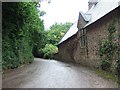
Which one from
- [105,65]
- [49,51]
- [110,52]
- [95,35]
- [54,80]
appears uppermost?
[95,35]

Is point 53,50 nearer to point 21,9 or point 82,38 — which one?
point 82,38

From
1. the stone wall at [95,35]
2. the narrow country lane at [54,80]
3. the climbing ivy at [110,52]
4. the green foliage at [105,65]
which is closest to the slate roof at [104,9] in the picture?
the stone wall at [95,35]

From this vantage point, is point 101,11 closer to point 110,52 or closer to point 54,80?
point 110,52

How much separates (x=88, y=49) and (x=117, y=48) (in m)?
7.12

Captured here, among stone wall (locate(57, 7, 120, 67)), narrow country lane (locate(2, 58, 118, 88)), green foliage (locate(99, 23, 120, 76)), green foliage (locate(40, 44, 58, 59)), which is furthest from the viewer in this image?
green foliage (locate(40, 44, 58, 59))

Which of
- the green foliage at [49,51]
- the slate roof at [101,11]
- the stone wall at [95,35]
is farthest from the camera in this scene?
the green foliage at [49,51]

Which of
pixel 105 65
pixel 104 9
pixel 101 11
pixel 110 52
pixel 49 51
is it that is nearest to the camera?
pixel 110 52

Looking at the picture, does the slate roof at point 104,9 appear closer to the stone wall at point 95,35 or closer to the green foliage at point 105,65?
the stone wall at point 95,35

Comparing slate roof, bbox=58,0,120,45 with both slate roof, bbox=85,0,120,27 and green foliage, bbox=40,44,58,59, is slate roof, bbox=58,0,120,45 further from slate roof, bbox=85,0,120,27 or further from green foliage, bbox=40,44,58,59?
green foliage, bbox=40,44,58,59

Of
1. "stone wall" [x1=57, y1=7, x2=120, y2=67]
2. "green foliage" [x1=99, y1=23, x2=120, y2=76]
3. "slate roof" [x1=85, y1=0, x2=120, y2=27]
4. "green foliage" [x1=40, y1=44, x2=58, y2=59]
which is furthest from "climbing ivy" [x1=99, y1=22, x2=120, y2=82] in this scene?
"green foliage" [x1=40, y1=44, x2=58, y2=59]

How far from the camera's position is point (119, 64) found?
12617 millimetres

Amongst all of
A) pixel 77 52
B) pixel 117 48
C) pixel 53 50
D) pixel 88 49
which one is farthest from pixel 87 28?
pixel 53 50

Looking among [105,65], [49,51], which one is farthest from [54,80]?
[49,51]

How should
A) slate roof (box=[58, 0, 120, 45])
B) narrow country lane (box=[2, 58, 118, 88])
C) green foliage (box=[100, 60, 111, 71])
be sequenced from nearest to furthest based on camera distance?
narrow country lane (box=[2, 58, 118, 88])
green foliage (box=[100, 60, 111, 71])
slate roof (box=[58, 0, 120, 45])
